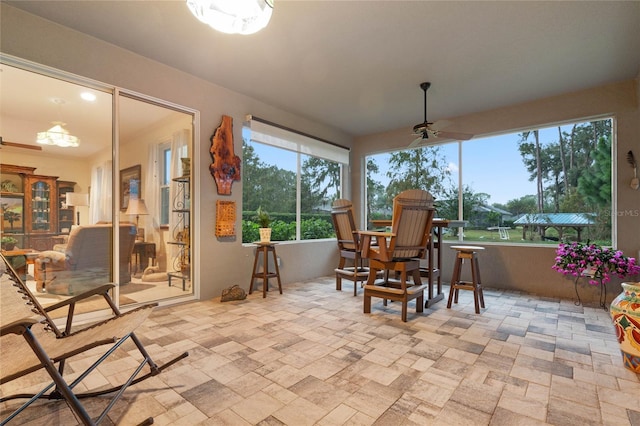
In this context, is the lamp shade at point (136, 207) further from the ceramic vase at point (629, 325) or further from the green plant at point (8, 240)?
the ceramic vase at point (629, 325)

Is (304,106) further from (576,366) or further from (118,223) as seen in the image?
(576,366)

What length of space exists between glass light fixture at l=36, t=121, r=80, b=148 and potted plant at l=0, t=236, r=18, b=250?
893 millimetres

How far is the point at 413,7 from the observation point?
2393mm

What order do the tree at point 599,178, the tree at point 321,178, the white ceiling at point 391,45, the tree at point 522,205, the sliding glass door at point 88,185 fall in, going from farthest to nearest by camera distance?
the tree at point 321,178, the tree at point 522,205, the tree at point 599,178, the sliding glass door at point 88,185, the white ceiling at point 391,45

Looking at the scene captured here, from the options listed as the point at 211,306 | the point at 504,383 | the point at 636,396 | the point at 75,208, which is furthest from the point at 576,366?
the point at 75,208

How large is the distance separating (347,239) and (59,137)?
10.8ft

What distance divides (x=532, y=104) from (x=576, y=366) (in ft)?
11.6

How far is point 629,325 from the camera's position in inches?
79.0

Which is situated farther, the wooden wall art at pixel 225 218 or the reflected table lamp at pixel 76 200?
the wooden wall art at pixel 225 218

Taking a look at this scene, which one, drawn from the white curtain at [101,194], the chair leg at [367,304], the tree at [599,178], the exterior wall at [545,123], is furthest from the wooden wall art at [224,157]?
the tree at [599,178]

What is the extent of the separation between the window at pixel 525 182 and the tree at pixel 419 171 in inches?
0.6

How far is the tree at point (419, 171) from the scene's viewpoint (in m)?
5.21

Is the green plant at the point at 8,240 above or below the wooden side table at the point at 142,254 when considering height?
above

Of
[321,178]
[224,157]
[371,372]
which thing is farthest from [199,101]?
[371,372]
